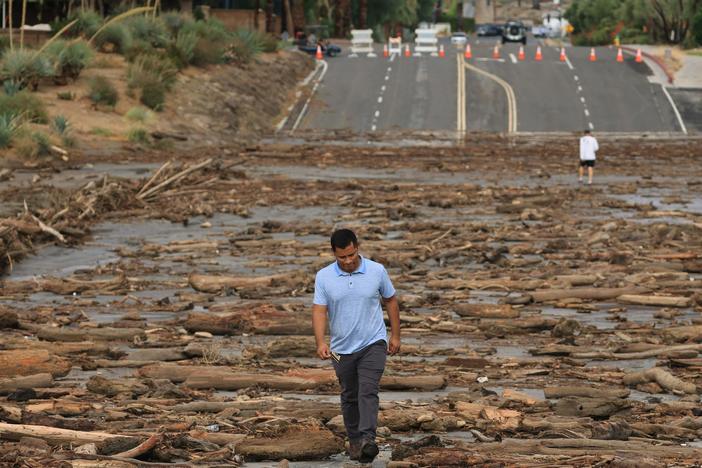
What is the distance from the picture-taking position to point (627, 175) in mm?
44531

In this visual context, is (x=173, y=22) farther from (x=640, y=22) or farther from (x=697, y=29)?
(x=640, y=22)

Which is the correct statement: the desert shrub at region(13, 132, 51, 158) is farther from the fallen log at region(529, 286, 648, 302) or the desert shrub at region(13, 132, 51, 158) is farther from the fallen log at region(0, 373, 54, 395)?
the fallen log at region(0, 373, 54, 395)

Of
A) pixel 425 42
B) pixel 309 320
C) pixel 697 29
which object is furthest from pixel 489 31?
pixel 309 320

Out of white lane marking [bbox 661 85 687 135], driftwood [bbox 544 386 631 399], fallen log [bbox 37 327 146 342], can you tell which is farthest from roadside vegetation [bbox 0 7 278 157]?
driftwood [bbox 544 386 631 399]

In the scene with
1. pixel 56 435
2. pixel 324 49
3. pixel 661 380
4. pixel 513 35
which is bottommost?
pixel 513 35

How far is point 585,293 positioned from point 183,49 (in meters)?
45.7

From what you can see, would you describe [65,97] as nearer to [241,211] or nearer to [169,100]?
[169,100]

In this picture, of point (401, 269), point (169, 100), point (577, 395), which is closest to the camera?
point (577, 395)

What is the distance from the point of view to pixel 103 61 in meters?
61.7

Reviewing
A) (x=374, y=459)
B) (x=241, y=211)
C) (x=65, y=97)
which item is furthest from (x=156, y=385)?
(x=65, y=97)

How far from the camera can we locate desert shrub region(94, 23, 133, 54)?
2539 inches

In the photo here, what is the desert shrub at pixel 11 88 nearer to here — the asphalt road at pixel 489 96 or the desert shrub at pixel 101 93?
the desert shrub at pixel 101 93

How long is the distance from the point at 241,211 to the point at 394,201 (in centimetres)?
392

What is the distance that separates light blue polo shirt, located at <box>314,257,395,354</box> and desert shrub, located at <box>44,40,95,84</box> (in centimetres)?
4602
